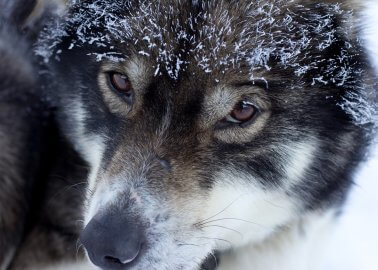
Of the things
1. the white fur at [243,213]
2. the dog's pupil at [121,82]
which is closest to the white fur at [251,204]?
the white fur at [243,213]

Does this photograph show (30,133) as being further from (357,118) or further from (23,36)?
(357,118)

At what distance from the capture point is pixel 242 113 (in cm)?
171

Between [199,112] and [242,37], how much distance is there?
23cm

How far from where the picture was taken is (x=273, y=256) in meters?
2.15

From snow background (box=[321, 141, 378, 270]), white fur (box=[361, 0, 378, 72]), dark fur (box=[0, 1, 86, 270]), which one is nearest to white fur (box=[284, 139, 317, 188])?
white fur (box=[361, 0, 378, 72])

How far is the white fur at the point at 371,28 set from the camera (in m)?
1.83

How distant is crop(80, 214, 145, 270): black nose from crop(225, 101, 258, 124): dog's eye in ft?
1.29

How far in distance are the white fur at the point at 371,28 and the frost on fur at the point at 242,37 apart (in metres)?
0.08

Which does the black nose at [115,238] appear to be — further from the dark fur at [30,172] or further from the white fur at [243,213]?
the dark fur at [30,172]

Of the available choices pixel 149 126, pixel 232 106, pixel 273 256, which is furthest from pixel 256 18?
pixel 273 256

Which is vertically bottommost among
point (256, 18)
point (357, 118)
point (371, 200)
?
point (371, 200)

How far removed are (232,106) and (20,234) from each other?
3.20ft

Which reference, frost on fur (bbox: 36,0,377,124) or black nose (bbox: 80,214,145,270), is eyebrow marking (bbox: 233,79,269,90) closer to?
frost on fur (bbox: 36,0,377,124)

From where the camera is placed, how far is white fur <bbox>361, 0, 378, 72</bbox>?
183 cm
